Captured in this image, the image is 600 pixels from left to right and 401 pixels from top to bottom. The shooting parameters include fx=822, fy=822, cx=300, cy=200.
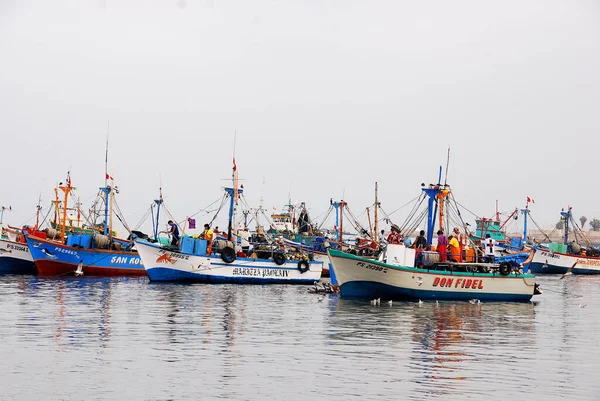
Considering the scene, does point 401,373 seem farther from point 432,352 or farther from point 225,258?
point 225,258

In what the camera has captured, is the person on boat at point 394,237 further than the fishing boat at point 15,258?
No

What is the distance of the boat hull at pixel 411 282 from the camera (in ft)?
115

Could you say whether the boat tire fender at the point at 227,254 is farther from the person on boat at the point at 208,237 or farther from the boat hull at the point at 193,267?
the person on boat at the point at 208,237

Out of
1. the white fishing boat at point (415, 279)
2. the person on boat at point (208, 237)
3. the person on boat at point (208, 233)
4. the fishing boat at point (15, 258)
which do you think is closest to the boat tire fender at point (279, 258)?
the person on boat at point (208, 237)

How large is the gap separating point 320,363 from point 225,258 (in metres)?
29.0

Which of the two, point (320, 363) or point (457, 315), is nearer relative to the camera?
point (320, 363)

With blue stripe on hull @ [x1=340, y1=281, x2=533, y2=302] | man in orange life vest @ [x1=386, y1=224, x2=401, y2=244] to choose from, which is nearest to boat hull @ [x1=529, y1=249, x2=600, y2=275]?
man in orange life vest @ [x1=386, y1=224, x2=401, y2=244]

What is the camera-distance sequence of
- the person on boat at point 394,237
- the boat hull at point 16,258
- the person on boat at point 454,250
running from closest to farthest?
the person on boat at point 454,250 < the person on boat at point 394,237 < the boat hull at point 16,258

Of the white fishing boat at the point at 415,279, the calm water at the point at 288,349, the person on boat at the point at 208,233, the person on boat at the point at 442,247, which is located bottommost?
the calm water at the point at 288,349

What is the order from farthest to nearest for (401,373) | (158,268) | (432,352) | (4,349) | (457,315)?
(158,268) < (457,315) < (432,352) < (4,349) < (401,373)

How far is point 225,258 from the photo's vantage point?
47.5m

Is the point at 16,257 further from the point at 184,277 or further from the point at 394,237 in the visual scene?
the point at 394,237

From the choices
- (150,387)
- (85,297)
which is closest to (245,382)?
(150,387)

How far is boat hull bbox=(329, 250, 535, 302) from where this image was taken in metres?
35.2
